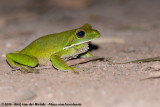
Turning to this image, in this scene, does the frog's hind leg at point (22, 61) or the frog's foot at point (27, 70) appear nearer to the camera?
the frog's foot at point (27, 70)

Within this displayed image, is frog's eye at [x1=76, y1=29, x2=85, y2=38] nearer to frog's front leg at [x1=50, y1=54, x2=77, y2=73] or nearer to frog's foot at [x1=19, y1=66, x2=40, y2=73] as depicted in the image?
frog's front leg at [x1=50, y1=54, x2=77, y2=73]

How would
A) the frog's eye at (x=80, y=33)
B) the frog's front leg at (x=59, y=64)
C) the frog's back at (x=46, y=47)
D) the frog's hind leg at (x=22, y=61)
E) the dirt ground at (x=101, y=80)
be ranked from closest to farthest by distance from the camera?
the dirt ground at (x=101, y=80) → the frog's front leg at (x=59, y=64) → the frog's hind leg at (x=22, y=61) → the frog's eye at (x=80, y=33) → the frog's back at (x=46, y=47)

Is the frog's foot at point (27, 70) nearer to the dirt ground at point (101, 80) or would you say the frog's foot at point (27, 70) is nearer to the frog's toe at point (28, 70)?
the frog's toe at point (28, 70)

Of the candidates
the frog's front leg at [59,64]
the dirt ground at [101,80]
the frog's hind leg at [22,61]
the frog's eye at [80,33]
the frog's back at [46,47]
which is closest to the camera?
the dirt ground at [101,80]

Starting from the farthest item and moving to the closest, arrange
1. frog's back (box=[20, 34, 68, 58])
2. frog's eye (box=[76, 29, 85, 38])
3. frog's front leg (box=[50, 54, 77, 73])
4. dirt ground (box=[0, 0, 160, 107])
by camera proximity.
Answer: frog's back (box=[20, 34, 68, 58]) → frog's eye (box=[76, 29, 85, 38]) → frog's front leg (box=[50, 54, 77, 73]) → dirt ground (box=[0, 0, 160, 107])

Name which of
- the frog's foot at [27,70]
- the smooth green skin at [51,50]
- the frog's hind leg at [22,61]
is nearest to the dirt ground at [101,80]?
the frog's foot at [27,70]

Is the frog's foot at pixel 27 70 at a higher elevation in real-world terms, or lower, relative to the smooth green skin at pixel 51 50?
lower

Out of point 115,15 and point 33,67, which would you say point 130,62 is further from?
point 115,15

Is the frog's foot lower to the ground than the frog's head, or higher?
lower

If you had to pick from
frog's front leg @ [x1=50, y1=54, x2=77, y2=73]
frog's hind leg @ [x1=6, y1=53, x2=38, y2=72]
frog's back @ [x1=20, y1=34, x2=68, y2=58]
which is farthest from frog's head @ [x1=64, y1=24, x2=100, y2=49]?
frog's hind leg @ [x1=6, y1=53, x2=38, y2=72]

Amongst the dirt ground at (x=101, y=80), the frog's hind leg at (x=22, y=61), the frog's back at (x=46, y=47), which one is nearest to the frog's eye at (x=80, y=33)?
the frog's back at (x=46, y=47)
